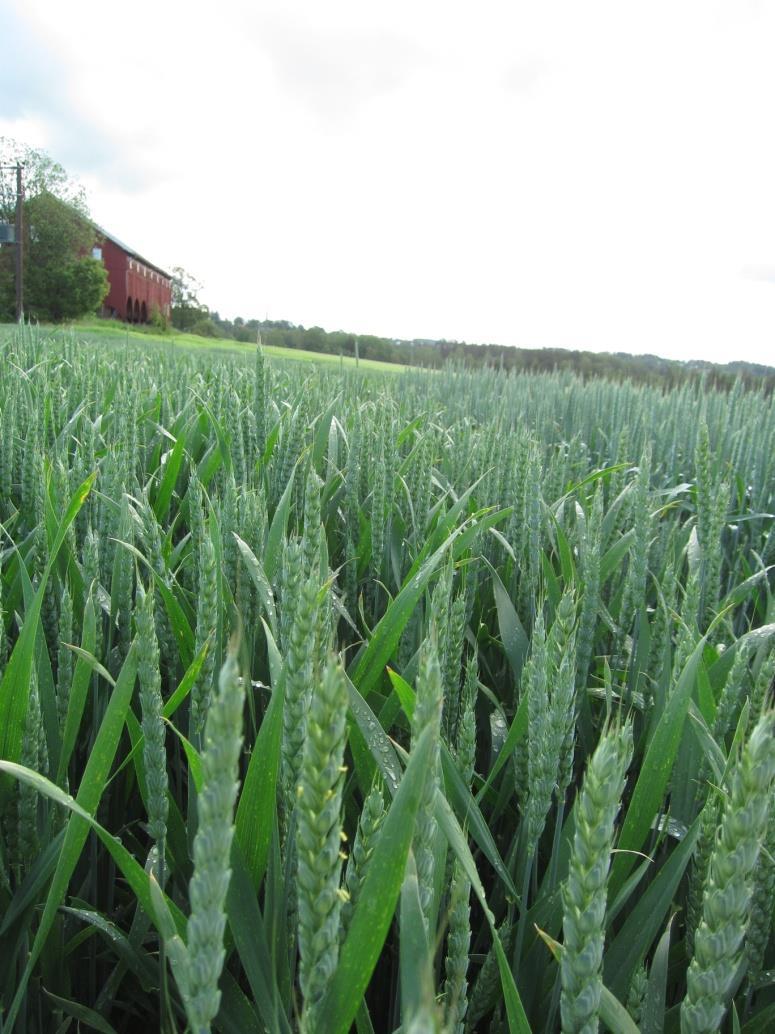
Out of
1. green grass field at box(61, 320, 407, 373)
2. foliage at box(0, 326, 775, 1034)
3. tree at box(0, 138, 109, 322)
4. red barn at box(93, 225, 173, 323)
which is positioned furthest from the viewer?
red barn at box(93, 225, 173, 323)

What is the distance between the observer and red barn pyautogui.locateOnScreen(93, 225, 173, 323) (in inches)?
1682

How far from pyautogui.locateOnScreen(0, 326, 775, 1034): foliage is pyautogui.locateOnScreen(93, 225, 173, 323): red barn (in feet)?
142

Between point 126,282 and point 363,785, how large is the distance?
48.3 metres

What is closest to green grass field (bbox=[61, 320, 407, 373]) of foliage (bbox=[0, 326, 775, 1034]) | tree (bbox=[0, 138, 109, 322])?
foliage (bbox=[0, 326, 775, 1034])

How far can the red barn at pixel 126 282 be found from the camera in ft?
140

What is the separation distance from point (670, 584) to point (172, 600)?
64 centimetres

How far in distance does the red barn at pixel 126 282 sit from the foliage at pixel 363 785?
1706 inches

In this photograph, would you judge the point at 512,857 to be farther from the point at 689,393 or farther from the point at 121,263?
the point at 121,263

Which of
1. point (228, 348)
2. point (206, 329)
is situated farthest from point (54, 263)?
point (228, 348)

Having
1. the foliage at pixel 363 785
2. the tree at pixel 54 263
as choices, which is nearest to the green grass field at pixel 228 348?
the foliage at pixel 363 785

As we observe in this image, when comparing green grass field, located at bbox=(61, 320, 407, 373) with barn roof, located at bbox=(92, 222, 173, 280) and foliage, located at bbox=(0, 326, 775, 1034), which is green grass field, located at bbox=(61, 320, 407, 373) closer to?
foliage, located at bbox=(0, 326, 775, 1034)

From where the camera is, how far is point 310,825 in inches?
10.6

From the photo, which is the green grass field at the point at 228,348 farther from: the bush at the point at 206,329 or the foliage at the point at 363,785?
the bush at the point at 206,329

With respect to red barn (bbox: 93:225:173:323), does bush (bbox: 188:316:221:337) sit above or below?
below
